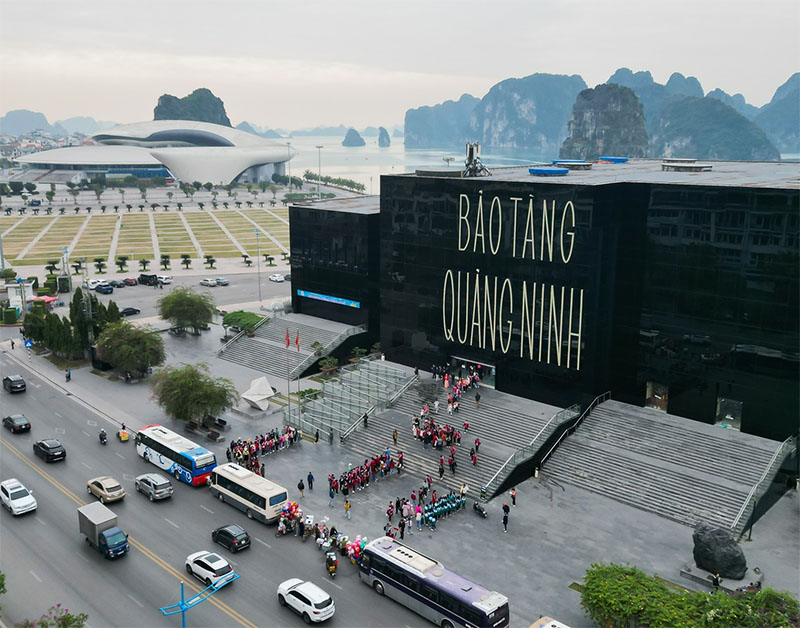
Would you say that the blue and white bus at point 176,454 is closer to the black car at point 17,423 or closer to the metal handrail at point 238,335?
the black car at point 17,423

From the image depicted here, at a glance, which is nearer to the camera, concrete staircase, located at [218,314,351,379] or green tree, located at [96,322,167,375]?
green tree, located at [96,322,167,375]

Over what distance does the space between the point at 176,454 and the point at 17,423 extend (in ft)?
47.1

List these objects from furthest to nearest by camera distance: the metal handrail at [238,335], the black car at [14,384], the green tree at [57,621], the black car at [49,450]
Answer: the metal handrail at [238,335]
the black car at [14,384]
the black car at [49,450]
the green tree at [57,621]

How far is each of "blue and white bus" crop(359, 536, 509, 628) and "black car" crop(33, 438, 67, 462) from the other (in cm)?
2295

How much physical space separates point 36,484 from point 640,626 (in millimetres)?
33586

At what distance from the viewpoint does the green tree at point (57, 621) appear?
26.1 meters

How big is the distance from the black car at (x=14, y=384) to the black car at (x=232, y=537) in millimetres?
30703

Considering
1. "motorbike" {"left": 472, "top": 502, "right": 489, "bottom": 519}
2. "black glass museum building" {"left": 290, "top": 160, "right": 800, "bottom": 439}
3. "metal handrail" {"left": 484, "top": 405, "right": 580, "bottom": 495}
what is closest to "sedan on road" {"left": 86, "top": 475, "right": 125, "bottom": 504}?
"motorbike" {"left": 472, "top": 502, "right": 489, "bottom": 519}

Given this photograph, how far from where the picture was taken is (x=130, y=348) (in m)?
59.7

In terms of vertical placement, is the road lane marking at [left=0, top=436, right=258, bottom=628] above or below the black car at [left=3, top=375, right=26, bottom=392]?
below

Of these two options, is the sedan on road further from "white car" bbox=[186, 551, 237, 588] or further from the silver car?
"white car" bbox=[186, 551, 237, 588]

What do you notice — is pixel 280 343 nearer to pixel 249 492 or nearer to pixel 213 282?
pixel 249 492

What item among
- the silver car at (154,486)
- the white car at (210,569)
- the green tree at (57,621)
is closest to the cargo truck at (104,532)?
the white car at (210,569)

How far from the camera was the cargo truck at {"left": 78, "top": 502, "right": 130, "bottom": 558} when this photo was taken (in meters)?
34.2
